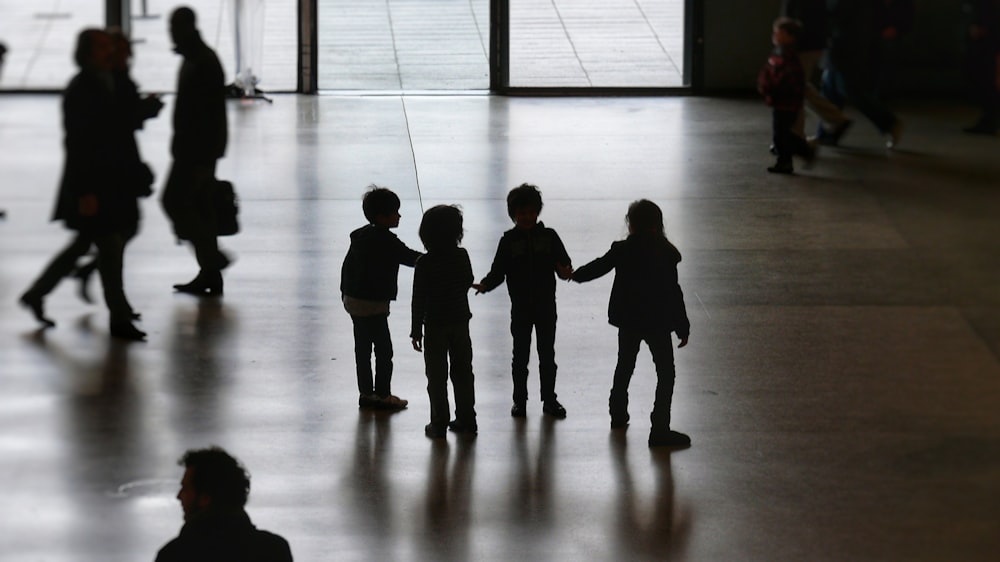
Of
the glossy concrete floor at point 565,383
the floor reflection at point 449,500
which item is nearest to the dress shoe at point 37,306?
the glossy concrete floor at point 565,383

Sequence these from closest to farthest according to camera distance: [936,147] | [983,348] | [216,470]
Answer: [216,470], [983,348], [936,147]

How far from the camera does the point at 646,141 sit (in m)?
16.0

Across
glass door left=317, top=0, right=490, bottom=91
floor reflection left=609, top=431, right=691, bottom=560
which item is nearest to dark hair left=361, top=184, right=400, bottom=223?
floor reflection left=609, top=431, right=691, bottom=560

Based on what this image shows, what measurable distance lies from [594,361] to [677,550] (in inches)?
104

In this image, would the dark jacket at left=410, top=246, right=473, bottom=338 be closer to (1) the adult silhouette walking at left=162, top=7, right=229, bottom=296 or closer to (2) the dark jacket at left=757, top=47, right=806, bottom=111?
(1) the adult silhouette walking at left=162, top=7, right=229, bottom=296

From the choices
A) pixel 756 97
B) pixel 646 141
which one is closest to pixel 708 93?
pixel 756 97

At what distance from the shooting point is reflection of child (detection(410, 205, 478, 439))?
308 inches

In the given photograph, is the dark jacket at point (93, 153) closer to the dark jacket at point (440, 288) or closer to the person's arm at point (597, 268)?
the dark jacket at point (440, 288)

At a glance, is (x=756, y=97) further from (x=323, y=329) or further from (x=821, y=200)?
(x=323, y=329)

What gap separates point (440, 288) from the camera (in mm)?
7855

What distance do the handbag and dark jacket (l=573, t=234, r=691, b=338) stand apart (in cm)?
352

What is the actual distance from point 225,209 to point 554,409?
325 cm

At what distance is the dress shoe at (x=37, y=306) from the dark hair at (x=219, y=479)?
5.53 metres

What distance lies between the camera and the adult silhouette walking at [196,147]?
10.2 metres
